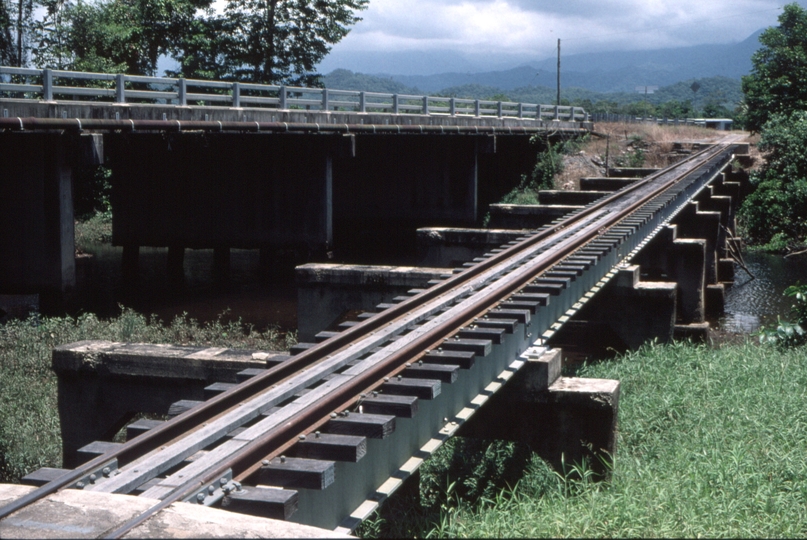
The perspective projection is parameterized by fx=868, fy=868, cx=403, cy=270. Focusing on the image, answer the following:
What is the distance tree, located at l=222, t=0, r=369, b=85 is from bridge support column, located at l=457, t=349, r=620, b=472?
137ft

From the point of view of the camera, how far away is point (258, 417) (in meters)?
4.55

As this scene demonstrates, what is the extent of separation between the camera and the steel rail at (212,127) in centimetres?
1365

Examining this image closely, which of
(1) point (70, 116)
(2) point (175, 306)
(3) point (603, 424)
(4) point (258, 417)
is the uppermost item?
(1) point (70, 116)

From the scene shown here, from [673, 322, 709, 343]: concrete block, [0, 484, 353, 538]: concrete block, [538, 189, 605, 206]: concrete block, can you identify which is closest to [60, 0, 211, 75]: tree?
[538, 189, 605, 206]: concrete block

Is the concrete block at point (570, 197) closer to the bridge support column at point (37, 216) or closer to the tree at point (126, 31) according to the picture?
the bridge support column at point (37, 216)

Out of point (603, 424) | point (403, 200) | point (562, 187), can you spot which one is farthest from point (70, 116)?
point (562, 187)

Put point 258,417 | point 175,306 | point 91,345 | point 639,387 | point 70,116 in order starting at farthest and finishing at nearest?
point 175,306
point 70,116
point 639,387
point 91,345
point 258,417

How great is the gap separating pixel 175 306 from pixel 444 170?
40.5ft

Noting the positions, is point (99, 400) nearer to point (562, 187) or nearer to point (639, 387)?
point (639, 387)

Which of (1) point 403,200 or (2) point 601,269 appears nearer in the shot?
(2) point 601,269

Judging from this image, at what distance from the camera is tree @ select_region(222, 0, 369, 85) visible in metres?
45.6

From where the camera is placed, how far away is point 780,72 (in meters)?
37.2

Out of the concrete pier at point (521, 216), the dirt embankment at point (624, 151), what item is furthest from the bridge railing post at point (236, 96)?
the dirt embankment at point (624, 151)

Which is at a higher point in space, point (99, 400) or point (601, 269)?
point (601, 269)
